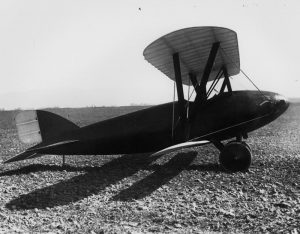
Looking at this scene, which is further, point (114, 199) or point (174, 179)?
point (174, 179)

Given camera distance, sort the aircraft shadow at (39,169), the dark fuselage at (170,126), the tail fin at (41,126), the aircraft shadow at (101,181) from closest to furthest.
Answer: the aircraft shadow at (101,181), the dark fuselage at (170,126), the aircraft shadow at (39,169), the tail fin at (41,126)

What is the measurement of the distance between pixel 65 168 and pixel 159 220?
14.2ft

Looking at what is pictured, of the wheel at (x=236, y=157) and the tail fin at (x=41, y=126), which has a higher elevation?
the tail fin at (x=41, y=126)

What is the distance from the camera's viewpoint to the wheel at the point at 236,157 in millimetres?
7082

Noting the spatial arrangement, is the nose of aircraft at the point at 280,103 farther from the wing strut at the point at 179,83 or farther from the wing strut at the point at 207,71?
the wing strut at the point at 179,83

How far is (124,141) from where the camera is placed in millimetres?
8188

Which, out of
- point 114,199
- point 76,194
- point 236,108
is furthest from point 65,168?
point 236,108

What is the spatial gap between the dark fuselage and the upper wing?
1.05 meters

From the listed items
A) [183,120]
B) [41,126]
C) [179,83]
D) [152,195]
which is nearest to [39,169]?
[41,126]

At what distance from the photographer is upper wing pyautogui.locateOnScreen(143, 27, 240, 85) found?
6.39 m

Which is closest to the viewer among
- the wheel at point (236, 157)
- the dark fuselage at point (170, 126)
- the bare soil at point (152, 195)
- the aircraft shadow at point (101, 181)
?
the bare soil at point (152, 195)

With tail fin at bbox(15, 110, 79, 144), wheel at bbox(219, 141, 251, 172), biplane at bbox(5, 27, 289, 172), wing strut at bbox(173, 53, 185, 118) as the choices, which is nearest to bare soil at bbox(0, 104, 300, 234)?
wheel at bbox(219, 141, 251, 172)

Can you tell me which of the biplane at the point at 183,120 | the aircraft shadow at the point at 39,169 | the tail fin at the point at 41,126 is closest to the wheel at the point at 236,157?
the biplane at the point at 183,120

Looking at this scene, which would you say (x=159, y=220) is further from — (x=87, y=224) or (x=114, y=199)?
(x=114, y=199)
